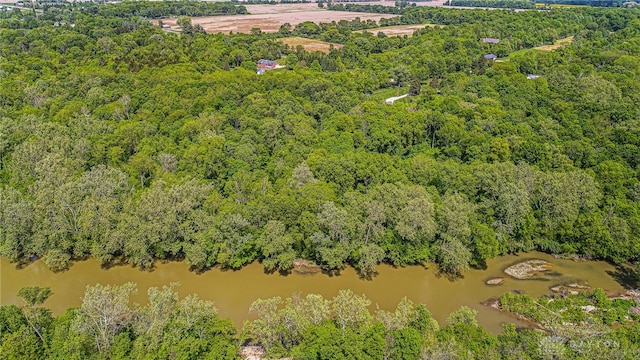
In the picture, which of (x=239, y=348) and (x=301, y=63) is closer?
(x=239, y=348)

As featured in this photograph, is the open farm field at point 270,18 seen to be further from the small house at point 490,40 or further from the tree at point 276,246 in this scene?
the tree at point 276,246

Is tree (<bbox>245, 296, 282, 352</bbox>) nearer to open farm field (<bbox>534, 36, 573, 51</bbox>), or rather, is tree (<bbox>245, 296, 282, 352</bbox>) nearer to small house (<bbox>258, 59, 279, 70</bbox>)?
small house (<bbox>258, 59, 279, 70</bbox>)

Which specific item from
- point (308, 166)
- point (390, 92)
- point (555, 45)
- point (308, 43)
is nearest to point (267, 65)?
point (390, 92)

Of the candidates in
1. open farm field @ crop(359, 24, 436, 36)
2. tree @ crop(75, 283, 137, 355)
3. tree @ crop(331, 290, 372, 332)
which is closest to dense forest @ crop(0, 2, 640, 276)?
tree @ crop(331, 290, 372, 332)

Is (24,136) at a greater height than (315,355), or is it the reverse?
(24,136)

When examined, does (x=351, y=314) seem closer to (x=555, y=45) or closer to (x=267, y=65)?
(x=267, y=65)

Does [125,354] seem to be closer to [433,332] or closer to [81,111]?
[433,332]

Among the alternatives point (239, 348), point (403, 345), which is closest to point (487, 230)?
point (403, 345)
